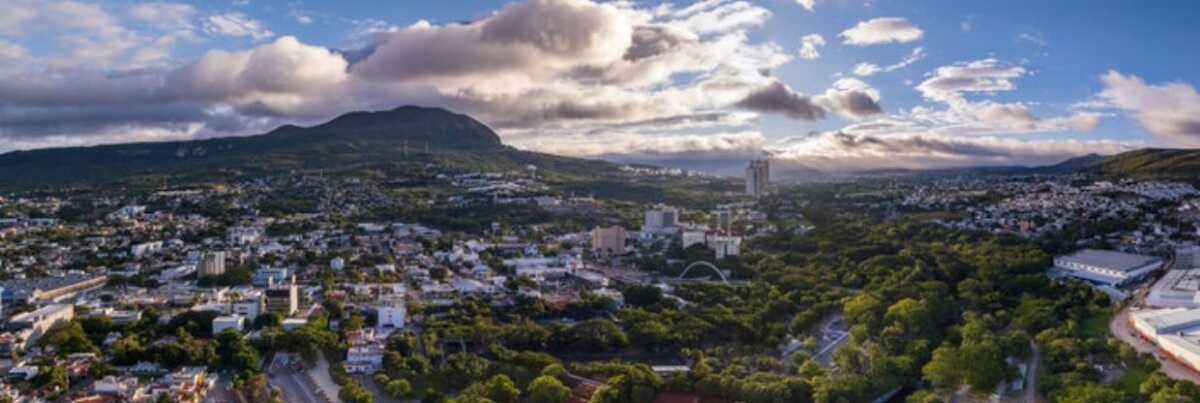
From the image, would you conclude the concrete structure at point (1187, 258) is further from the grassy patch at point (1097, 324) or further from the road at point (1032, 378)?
the road at point (1032, 378)

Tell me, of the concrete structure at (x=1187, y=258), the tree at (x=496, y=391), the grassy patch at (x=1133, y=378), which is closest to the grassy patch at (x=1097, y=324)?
the grassy patch at (x=1133, y=378)

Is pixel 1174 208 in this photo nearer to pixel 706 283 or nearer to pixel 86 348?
pixel 706 283

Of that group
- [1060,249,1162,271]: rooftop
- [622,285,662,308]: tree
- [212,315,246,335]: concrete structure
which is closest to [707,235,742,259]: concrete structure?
[622,285,662,308]: tree

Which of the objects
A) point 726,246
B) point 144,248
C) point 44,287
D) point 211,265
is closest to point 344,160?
point 144,248

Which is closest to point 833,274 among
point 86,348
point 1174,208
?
point 86,348

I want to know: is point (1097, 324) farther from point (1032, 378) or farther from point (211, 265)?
point (211, 265)
